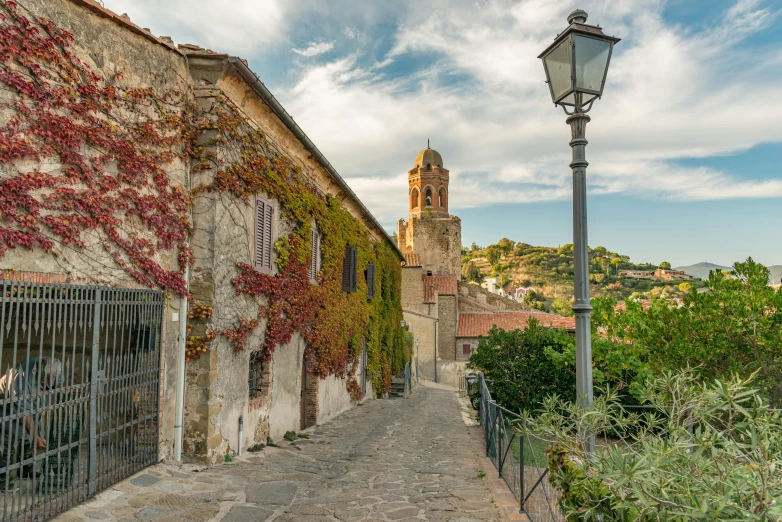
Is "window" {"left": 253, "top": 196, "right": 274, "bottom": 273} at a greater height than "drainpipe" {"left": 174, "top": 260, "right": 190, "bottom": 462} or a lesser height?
greater

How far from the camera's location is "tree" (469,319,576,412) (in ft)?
36.0

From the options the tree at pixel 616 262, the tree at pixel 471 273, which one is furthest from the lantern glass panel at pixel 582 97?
the tree at pixel 616 262

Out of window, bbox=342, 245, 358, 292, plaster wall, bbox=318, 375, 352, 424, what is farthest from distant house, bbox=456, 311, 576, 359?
window, bbox=342, 245, 358, 292

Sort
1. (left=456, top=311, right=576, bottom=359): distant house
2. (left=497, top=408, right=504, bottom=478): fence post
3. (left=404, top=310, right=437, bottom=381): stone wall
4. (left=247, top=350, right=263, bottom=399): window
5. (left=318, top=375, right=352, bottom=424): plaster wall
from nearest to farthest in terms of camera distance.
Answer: (left=497, top=408, right=504, bottom=478): fence post, (left=247, top=350, right=263, bottom=399): window, (left=318, top=375, right=352, bottom=424): plaster wall, (left=404, top=310, right=437, bottom=381): stone wall, (left=456, top=311, right=576, bottom=359): distant house

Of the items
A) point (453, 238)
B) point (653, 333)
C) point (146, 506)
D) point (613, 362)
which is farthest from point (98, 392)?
point (453, 238)

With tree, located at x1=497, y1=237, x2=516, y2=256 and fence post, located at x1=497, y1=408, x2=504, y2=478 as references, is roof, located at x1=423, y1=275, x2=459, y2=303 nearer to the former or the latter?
fence post, located at x1=497, y1=408, x2=504, y2=478

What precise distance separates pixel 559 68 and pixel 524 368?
323 inches

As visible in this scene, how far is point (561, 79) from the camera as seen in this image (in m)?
4.24

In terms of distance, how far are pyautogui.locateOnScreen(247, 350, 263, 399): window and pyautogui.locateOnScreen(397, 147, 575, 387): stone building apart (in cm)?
1933

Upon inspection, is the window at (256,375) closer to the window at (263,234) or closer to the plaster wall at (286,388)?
the plaster wall at (286,388)

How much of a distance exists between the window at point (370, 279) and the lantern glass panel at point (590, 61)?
1390 centimetres

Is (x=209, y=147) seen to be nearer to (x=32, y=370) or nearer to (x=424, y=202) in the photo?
(x=32, y=370)

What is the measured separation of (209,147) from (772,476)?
7.47m

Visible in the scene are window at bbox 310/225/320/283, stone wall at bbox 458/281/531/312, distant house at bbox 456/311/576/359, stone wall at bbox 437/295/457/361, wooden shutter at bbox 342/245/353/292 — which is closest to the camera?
window at bbox 310/225/320/283
